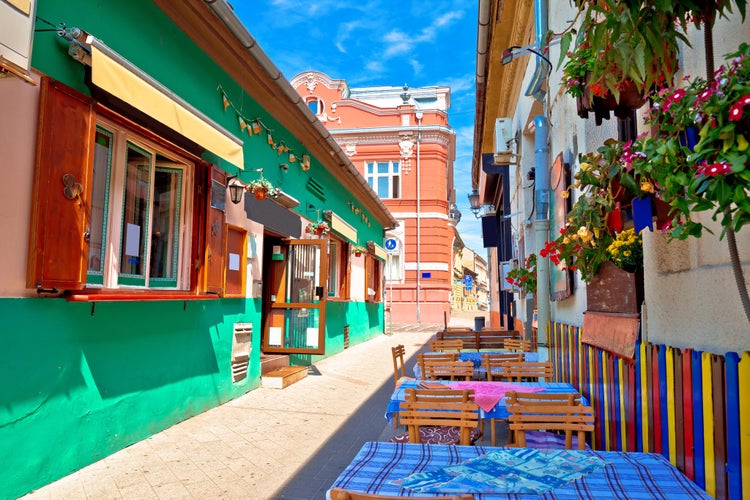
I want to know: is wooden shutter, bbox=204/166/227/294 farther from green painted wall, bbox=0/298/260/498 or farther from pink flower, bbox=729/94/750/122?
pink flower, bbox=729/94/750/122

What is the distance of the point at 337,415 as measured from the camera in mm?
6188

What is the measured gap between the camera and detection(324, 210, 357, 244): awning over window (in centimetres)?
1081

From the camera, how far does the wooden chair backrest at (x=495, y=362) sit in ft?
17.9

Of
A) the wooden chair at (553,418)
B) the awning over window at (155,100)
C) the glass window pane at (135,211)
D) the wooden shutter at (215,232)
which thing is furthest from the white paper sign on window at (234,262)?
the wooden chair at (553,418)

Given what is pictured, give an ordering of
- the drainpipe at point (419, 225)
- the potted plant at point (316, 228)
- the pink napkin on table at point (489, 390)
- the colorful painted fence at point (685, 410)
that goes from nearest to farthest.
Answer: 1. the colorful painted fence at point (685, 410)
2. the pink napkin on table at point (489, 390)
3. the potted plant at point (316, 228)
4. the drainpipe at point (419, 225)

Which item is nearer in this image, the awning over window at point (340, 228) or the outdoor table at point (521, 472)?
the outdoor table at point (521, 472)

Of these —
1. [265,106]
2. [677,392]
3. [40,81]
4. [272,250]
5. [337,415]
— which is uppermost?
[265,106]

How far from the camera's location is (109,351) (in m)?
4.33

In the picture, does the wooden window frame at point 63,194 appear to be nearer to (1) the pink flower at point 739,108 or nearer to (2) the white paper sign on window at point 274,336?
(1) the pink flower at point 739,108

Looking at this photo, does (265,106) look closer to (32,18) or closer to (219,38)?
(219,38)

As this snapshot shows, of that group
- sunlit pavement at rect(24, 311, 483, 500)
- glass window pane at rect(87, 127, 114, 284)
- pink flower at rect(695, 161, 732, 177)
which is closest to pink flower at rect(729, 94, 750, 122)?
pink flower at rect(695, 161, 732, 177)

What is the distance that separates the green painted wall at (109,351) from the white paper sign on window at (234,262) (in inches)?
16.3

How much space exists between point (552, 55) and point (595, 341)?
12.4ft

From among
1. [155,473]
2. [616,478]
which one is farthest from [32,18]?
[616,478]
